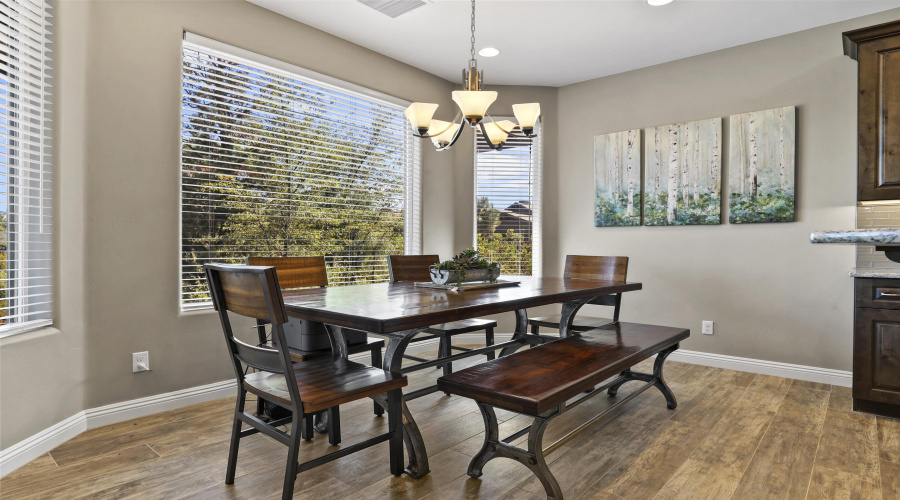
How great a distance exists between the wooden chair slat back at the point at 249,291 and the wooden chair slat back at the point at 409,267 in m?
1.51

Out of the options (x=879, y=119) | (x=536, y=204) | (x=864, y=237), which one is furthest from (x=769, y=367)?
(x=536, y=204)

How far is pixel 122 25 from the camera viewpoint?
8.75 ft

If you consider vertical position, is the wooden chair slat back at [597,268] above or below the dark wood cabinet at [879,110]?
below

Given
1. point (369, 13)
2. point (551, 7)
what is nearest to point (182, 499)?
point (369, 13)

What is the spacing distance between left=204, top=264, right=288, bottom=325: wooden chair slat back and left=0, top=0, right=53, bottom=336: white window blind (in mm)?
1118

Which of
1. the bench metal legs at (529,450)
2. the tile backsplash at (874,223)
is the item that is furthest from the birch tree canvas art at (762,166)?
the bench metal legs at (529,450)

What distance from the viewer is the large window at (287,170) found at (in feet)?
9.99

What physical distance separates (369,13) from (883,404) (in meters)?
3.95

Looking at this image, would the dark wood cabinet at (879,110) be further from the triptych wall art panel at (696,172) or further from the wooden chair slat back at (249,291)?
the wooden chair slat back at (249,291)

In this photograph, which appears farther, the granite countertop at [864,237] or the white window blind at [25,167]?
the granite countertop at [864,237]

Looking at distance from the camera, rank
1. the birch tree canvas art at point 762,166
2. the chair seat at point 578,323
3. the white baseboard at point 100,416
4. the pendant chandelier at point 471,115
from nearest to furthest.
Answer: the white baseboard at point 100,416
the pendant chandelier at point 471,115
the chair seat at point 578,323
the birch tree canvas art at point 762,166

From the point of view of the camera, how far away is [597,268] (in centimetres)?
349

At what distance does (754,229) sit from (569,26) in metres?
2.11

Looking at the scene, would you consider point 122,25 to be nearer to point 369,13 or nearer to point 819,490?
point 369,13
